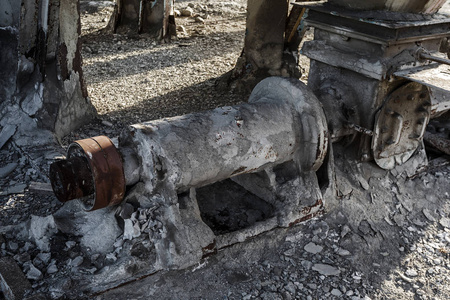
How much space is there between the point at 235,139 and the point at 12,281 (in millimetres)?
1413

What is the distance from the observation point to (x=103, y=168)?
254 cm

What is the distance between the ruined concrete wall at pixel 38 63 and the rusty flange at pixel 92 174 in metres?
1.71

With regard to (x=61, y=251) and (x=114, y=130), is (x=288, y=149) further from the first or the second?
(x=114, y=130)

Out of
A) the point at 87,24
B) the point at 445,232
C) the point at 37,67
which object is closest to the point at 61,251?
the point at 37,67

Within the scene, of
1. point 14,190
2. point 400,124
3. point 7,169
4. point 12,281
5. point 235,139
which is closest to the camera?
point 12,281

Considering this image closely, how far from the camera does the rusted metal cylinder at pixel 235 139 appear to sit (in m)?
2.64

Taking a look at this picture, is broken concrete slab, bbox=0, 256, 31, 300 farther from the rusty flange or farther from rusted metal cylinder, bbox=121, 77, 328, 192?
rusted metal cylinder, bbox=121, 77, 328, 192

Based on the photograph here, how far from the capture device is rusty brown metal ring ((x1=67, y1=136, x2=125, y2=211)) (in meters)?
2.52

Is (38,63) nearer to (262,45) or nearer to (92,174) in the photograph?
(92,174)

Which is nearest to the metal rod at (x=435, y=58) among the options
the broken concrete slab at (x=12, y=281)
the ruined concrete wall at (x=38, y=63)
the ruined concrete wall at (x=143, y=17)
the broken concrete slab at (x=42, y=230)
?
the broken concrete slab at (x=42, y=230)

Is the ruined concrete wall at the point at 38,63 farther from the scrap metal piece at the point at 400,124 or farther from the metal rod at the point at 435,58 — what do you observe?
the metal rod at the point at 435,58

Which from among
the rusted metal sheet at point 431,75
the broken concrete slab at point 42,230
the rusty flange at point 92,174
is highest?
the rusted metal sheet at point 431,75

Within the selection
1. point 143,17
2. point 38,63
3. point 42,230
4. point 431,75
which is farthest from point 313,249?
point 143,17

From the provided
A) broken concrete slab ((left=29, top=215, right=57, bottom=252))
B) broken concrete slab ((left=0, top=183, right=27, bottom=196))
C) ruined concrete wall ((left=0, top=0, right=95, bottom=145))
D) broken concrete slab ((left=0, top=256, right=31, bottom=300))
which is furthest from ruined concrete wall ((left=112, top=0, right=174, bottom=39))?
broken concrete slab ((left=0, top=256, right=31, bottom=300))
